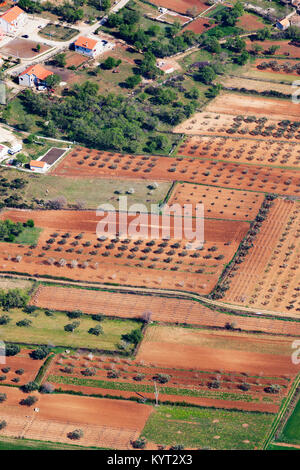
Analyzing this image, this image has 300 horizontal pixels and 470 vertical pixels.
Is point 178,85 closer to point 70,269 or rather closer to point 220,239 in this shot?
point 220,239

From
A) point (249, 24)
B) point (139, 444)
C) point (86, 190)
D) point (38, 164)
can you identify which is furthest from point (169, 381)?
point (249, 24)

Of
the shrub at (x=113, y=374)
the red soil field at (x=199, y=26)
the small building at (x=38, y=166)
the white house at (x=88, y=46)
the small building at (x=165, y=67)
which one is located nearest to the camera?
the shrub at (x=113, y=374)

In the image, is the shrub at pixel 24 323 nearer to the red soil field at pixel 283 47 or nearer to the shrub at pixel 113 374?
the shrub at pixel 113 374

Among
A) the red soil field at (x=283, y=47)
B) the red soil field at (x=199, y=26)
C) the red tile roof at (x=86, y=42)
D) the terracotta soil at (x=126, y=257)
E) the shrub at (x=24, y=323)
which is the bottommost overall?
the shrub at (x=24, y=323)

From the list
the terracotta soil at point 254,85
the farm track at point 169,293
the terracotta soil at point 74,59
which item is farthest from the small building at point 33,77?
the farm track at point 169,293

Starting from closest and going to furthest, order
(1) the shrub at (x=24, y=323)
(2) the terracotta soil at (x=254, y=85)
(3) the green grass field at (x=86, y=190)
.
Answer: (1) the shrub at (x=24, y=323) < (3) the green grass field at (x=86, y=190) < (2) the terracotta soil at (x=254, y=85)

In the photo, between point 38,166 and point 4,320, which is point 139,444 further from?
point 38,166
